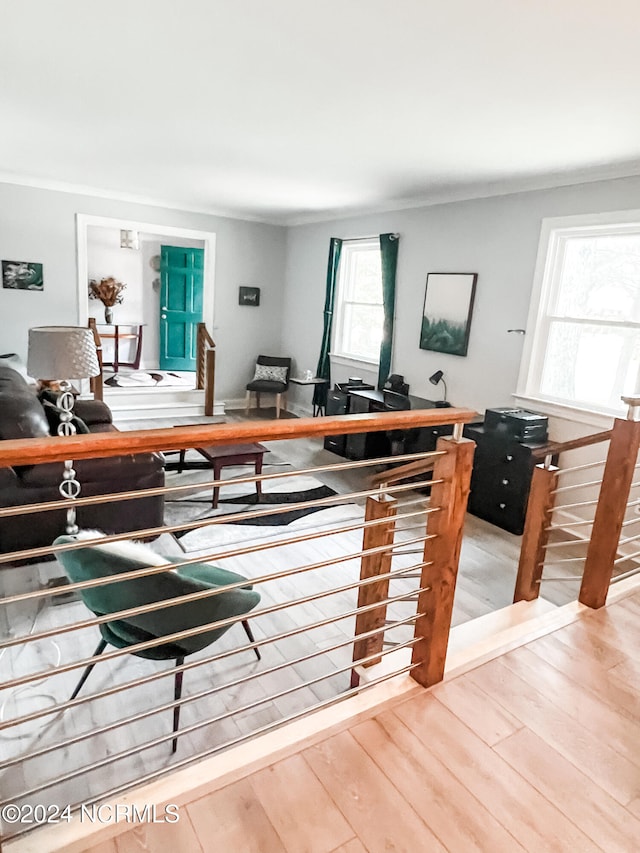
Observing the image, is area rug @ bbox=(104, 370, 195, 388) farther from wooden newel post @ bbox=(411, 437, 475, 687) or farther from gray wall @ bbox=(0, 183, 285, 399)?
wooden newel post @ bbox=(411, 437, 475, 687)

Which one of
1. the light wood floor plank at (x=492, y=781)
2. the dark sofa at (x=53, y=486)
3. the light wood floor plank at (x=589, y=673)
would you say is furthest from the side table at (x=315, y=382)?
the light wood floor plank at (x=492, y=781)

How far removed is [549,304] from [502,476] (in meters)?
1.37

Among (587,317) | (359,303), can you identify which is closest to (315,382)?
(359,303)

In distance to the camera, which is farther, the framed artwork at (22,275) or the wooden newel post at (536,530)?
the framed artwork at (22,275)

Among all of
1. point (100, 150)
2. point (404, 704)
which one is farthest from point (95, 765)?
point (100, 150)

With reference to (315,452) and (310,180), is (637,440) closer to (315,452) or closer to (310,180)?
(310,180)

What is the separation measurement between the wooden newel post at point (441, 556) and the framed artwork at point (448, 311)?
3382 mm

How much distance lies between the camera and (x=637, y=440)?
221 cm

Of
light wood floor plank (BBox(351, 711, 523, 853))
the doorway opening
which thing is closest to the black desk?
light wood floor plank (BBox(351, 711, 523, 853))

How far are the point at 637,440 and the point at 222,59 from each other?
2.33m

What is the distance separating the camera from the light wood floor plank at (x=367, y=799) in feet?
4.18

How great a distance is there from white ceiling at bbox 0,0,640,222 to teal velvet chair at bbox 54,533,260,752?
1910 mm

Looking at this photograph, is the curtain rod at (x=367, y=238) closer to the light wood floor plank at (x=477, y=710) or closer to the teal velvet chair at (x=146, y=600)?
the teal velvet chair at (x=146, y=600)

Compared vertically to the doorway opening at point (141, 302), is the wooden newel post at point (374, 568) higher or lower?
lower
